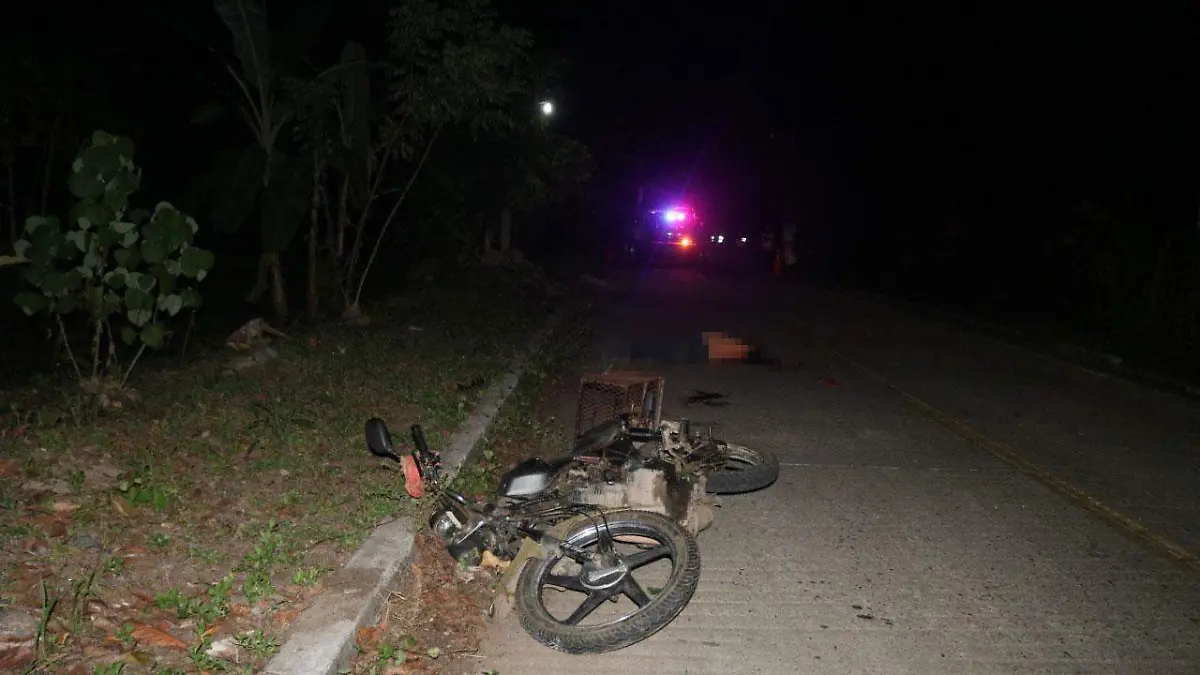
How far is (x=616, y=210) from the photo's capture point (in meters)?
47.1

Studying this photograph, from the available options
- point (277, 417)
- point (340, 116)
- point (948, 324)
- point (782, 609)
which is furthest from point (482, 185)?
point (782, 609)

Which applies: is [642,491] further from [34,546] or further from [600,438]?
[34,546]

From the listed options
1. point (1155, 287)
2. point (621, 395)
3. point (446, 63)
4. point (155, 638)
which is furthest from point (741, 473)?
point (1155, 287)

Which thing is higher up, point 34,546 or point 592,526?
point 592,526

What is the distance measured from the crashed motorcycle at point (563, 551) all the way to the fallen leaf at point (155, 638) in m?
1.17

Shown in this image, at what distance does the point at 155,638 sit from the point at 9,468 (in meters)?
2.19

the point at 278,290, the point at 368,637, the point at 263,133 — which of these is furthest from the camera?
the point at 278,290

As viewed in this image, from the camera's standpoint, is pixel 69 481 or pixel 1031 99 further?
pixel 1031 99

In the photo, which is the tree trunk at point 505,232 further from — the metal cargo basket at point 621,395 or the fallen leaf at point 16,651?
the fallen leaf at point 16,651

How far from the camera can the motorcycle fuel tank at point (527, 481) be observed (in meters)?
4.89

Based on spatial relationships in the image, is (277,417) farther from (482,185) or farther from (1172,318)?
(1172,318)

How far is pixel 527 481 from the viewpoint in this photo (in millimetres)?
4895

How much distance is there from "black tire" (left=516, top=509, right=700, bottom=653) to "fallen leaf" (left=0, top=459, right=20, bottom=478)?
3088mm

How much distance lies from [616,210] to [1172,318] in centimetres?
3446
